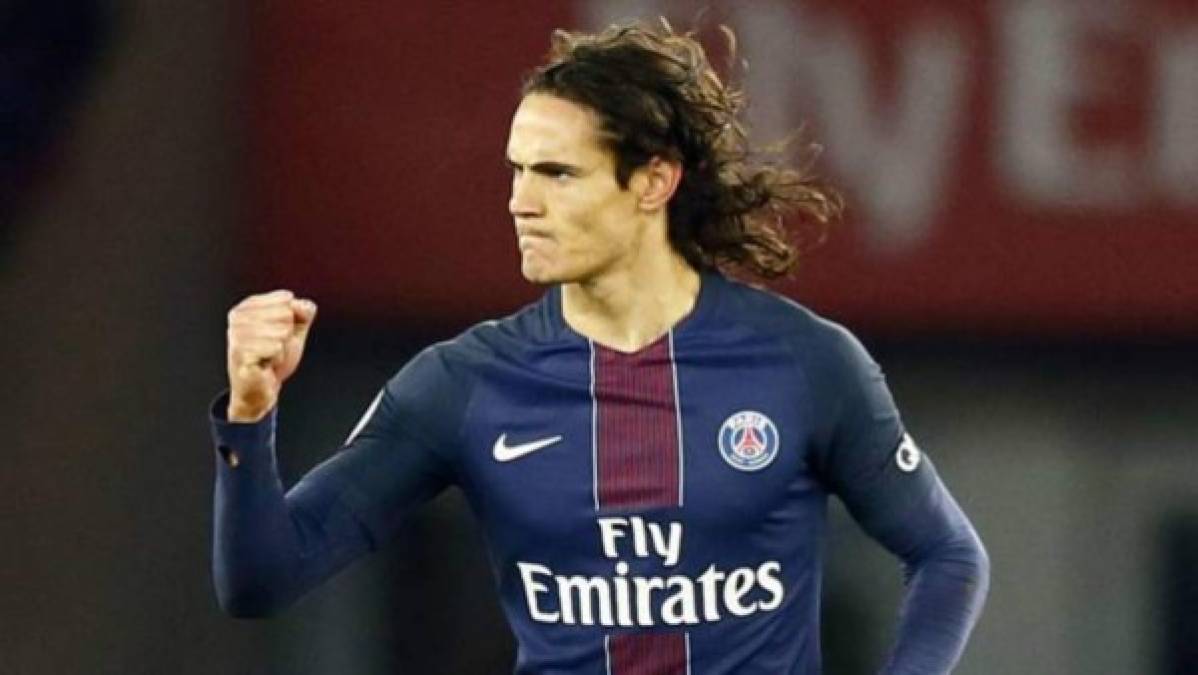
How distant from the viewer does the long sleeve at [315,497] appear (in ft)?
14.2

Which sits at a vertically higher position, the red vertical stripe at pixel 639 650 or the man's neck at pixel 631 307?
the man's neck at pixel 631 307

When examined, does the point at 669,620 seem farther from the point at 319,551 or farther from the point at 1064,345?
the point at 1064,345

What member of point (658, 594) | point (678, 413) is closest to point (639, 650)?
point (658, 594)

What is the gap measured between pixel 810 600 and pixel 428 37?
2.10 meters

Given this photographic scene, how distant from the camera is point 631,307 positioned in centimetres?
457

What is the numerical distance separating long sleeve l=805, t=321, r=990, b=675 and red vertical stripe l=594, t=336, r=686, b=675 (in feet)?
0.67

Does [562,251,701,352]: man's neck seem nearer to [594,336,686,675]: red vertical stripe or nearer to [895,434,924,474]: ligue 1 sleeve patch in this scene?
[594,336,686,675]: red vertical stripe

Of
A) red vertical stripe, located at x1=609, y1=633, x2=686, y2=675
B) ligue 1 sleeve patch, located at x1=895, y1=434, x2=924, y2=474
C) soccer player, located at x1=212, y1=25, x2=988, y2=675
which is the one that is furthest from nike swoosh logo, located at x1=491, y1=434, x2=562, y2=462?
ligue 1 sleeve patch, located at x1=895, y1=434, x2=924, y2=474

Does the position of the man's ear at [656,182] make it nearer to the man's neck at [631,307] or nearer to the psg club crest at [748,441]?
the man's neck at [631,307]

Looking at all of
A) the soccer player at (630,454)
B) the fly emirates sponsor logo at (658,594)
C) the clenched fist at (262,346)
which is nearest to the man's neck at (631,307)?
the soccer player at (630,454)

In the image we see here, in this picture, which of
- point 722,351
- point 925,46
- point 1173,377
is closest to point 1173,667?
point 1173,377

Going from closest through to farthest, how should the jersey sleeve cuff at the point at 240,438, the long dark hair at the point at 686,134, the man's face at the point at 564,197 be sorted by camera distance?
the jersey sleeve cuff at the point at 240,438 → the man's face at the point at 564,197 → the long dark hair at the point at 686,134

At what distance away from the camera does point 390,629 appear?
6.50 m

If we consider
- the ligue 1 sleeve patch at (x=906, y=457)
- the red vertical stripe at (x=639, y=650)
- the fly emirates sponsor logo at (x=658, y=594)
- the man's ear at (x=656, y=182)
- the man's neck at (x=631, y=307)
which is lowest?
the red vertical stripe at (x=639, y=650)
